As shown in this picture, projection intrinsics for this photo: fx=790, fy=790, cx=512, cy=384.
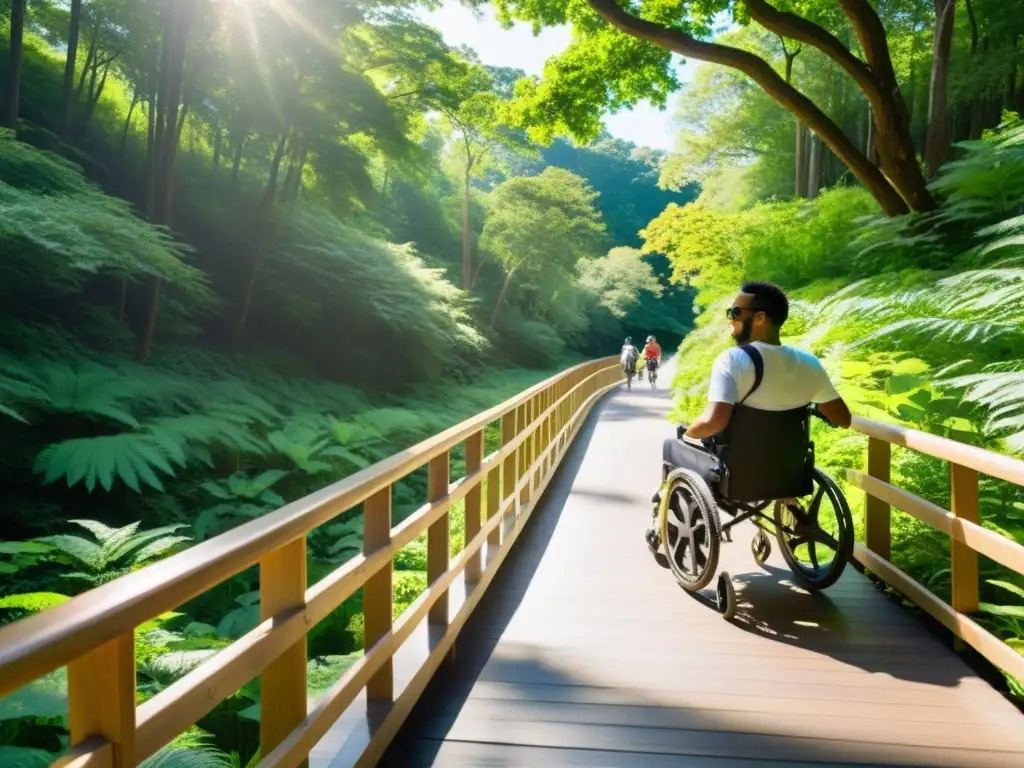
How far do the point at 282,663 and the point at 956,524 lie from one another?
2.55 m

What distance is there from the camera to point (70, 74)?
1580 centimetres

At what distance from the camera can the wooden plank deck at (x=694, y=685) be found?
2463 millimetres

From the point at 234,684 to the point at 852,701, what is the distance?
2261 mm

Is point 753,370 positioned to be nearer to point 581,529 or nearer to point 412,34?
point 581,529

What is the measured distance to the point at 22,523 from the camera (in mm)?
8906

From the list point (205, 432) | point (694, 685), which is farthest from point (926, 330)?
point (205, 432)

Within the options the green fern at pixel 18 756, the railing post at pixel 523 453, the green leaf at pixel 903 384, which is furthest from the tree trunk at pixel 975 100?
the green fern at pixel 18 756

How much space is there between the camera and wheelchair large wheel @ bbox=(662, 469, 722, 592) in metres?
3.59

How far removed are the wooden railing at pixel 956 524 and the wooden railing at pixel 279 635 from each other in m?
1.94

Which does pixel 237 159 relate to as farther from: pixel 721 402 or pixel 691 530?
pixel 721 402

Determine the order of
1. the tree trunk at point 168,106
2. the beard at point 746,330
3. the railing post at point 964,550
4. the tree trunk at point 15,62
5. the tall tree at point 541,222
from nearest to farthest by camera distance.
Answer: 1. the railing post at point 964,550
2. the beard at point 746,330
3. the tree trunk at point 15,62
4. the tree trunk at point 168,106
5. the tall tree at point 541,222

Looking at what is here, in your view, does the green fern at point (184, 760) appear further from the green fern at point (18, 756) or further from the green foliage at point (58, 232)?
the green foliage at point (58, 232)

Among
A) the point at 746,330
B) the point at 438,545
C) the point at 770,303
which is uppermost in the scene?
the point at 770,303

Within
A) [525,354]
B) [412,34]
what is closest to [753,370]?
[412,34]
